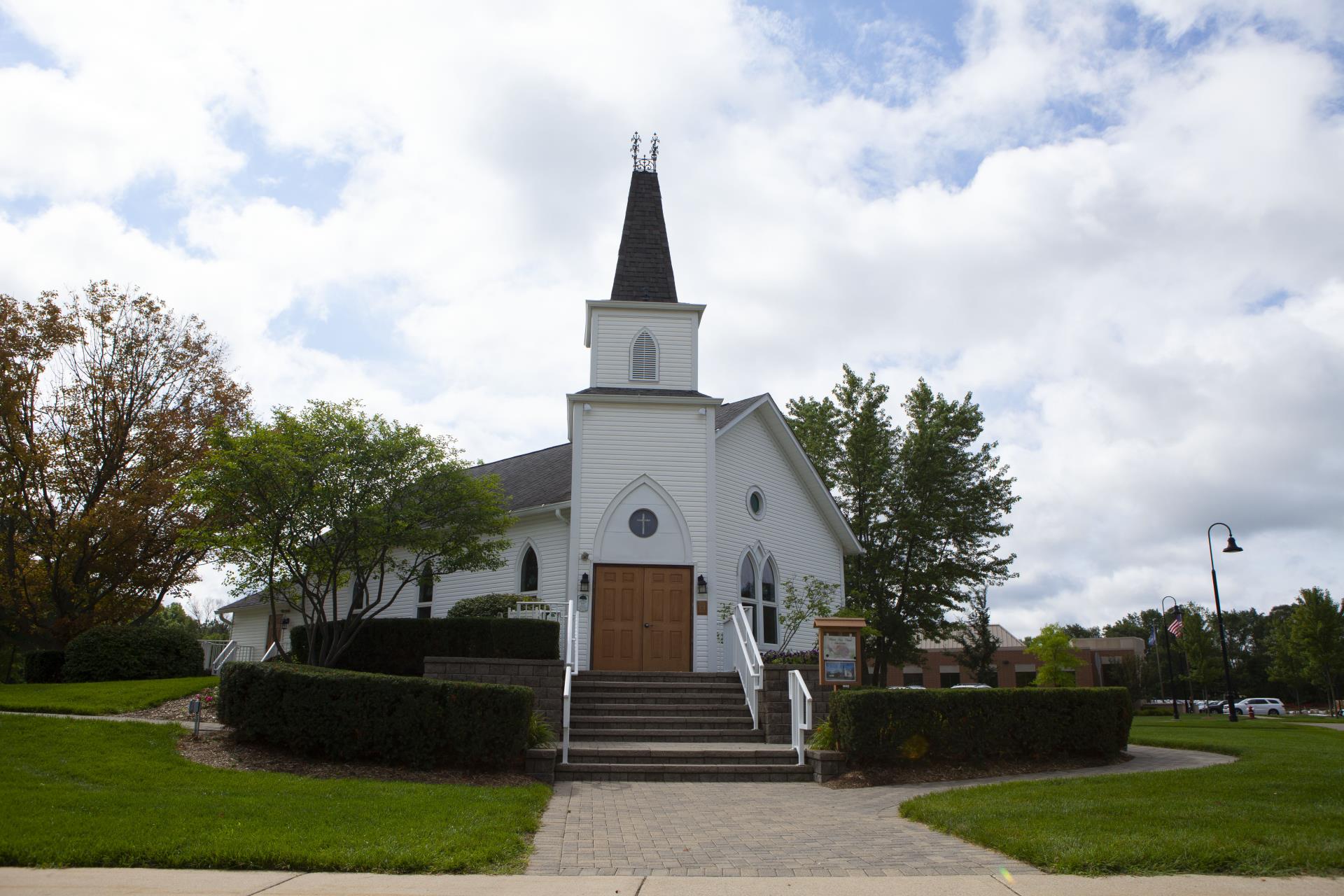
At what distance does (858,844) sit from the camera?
24.4ft

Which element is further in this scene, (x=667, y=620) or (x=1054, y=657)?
(x=1054, y=657)

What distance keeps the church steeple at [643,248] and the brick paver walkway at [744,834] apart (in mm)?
12608

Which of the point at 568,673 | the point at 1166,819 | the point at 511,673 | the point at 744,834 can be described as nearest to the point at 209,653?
the point at 511,673

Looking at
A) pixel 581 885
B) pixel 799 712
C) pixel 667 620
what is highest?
pixel 667 620

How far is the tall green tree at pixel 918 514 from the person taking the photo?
1187 inches

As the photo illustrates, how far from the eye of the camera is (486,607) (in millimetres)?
18156

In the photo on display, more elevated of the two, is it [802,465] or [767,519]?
[802,465]

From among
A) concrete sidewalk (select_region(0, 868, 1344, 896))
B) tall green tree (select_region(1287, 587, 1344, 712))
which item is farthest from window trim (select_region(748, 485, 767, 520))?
tall green tree (select_region(1287, 587, 1344, 712))

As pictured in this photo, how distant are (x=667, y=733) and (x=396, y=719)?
4.67 m

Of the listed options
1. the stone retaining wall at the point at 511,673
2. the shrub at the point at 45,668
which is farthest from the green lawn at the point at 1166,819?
the shrub at the point at 45,668

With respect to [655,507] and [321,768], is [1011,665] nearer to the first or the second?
[655,507]

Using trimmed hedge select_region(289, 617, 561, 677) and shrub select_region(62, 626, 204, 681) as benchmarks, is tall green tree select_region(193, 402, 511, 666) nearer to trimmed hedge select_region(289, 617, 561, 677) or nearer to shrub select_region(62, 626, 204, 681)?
trimmed hedge select_region(289, 617, 561, 677)

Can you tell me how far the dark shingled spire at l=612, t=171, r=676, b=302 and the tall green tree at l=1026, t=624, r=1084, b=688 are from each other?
12607mm

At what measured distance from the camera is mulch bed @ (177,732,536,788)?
1043 centimetres
